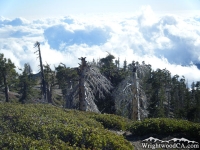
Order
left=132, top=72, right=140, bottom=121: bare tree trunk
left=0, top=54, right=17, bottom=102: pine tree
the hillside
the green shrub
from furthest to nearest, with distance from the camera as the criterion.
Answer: left=0, top=54, right=17, bottom=102: pine tree, left=132, top=72, right=140, bottom=121: bare tree trunk, the green shrub, the hillside

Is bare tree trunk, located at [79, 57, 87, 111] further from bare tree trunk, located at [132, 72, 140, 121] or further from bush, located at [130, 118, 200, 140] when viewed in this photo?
bush, located at [130, 118, 200, 140]

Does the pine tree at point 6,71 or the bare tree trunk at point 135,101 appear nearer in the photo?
the bare tree trunk at point 135,101

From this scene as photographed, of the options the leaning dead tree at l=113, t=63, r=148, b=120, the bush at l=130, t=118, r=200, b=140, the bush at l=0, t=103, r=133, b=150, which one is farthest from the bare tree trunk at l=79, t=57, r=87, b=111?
the bush at l=0, t=103, r=133, b=150

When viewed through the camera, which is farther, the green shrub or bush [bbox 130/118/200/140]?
the green shrub

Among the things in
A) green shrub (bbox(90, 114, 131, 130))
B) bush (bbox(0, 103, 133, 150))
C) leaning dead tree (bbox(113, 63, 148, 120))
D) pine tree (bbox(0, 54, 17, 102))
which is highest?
pine tree (bbox(0, 54, 17, 102))

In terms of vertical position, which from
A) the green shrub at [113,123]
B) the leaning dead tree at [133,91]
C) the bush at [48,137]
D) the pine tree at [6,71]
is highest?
the pine tree at [6,71]

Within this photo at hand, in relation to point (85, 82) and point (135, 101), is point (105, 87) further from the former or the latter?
point (135, 101)

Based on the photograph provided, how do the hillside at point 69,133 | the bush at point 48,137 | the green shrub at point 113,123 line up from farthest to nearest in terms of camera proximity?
the green shrub at point 113,123 < the hillside at point 69,133 < the bush at point 48,137

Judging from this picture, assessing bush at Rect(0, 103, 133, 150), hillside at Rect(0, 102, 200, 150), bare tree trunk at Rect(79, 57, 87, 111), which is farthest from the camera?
bare tree trunk at Rect(79, 57, 87, 111)

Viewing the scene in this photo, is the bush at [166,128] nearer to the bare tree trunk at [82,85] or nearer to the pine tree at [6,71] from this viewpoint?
the bare tree trunk at [82,85]

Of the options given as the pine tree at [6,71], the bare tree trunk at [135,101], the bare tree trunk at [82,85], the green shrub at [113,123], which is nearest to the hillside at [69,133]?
the green shrub at [113,123]

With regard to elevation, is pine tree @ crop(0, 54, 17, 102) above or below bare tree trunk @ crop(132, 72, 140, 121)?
above

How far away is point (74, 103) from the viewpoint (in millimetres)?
17109

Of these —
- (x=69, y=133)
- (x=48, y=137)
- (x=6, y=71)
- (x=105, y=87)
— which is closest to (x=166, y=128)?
(x=69, y=133)
